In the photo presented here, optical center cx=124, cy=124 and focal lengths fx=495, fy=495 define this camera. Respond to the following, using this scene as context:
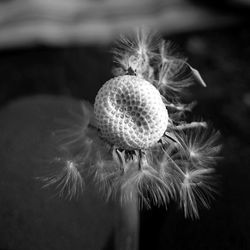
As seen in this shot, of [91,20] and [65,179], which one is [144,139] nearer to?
[65,179]

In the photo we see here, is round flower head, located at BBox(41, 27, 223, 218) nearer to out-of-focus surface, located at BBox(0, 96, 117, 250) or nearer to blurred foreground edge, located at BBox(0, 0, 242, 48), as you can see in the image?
out-of-focus surface, located at BBox(0, 96, 117, 250)

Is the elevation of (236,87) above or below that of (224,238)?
above

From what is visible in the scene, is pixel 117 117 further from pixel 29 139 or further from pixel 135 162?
pixel 29 139

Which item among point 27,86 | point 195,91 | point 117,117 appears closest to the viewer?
point 117,117

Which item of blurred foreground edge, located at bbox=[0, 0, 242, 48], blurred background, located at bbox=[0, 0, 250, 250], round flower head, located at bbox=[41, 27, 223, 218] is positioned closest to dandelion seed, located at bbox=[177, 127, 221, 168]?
round flower head, located at bbox=[41, 27, 223, 218]

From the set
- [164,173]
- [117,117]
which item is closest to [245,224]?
[164,173]

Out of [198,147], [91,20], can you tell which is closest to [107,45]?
[91,20]

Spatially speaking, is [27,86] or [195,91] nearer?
[195,91]
